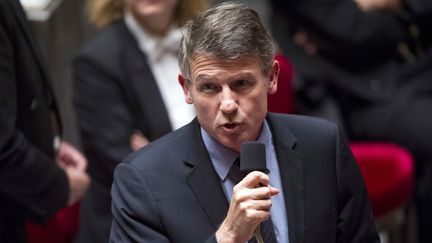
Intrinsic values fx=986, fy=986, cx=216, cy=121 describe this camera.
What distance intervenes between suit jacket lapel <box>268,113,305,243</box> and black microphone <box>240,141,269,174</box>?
9.0 inches

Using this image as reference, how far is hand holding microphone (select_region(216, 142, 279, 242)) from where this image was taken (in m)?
1.86

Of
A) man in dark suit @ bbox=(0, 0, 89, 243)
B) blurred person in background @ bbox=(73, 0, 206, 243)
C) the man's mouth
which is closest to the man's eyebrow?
the man's mouth

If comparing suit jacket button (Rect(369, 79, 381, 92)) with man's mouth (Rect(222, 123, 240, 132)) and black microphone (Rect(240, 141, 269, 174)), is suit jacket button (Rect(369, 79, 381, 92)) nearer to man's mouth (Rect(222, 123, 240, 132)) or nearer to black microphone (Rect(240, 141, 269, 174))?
man's mouth (Rect(222, 123, 240, 132))

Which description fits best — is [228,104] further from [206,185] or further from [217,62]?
[206,185]

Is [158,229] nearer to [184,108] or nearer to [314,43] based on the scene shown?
[184,108]

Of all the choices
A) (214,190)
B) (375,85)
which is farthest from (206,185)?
(375,85)

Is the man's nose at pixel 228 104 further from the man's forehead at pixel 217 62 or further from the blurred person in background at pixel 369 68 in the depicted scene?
the blurred person in background at pixel 369 68

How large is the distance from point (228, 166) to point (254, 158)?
0.23 m

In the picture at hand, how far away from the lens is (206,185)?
83.6 inches

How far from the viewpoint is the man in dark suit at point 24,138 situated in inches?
110

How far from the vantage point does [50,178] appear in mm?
2984

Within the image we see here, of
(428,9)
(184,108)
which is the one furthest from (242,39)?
(428,9)

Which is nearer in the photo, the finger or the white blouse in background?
the finger

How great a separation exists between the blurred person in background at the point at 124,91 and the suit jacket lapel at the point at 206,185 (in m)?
1.39
